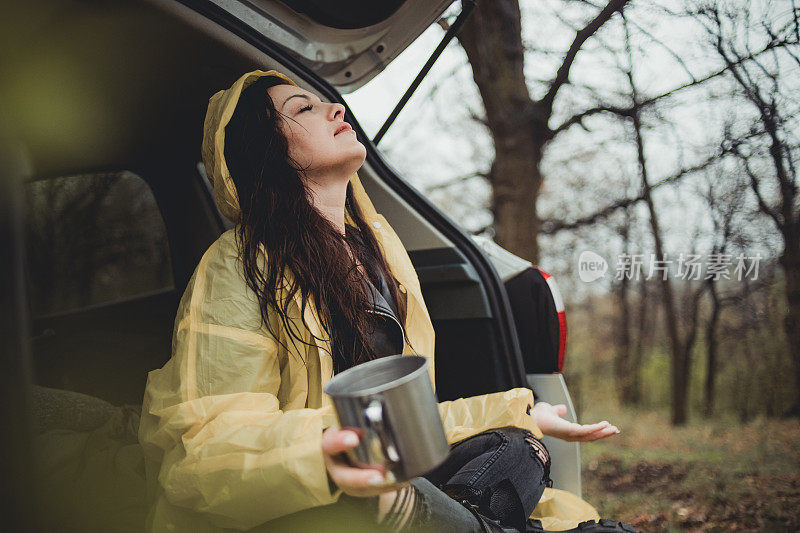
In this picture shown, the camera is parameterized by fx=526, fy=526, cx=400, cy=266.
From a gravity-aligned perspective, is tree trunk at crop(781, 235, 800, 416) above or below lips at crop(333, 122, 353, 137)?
below

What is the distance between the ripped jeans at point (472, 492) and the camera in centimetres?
102

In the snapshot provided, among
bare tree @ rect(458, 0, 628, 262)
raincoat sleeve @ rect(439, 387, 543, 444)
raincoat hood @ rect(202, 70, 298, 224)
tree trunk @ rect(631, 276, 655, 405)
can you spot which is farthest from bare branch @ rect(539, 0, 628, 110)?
raincoat sleeve @ rect(439, 387, 543, 444)

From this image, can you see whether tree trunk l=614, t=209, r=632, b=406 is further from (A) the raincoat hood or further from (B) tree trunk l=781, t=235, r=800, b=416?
(A) the raincoat hood

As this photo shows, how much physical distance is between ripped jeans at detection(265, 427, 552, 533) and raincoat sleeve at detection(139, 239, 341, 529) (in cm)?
14

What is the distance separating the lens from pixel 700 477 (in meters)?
2.81

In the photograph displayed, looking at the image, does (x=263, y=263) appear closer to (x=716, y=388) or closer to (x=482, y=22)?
(x=482, y=22)

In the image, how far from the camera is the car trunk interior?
57.4 inches

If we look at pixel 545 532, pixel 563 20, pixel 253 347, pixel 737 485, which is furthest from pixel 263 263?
pixel 737 485

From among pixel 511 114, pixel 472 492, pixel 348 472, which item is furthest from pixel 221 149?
pixel 511 114

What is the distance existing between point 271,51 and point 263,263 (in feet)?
2.57

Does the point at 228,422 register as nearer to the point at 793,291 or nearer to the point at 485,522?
the point at 485,522

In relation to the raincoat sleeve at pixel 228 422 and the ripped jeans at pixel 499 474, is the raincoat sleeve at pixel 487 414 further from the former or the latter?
the raincoat sleeve at pixel 228 422

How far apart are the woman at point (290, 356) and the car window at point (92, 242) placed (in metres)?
1.12

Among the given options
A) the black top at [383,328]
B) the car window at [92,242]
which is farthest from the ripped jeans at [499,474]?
the car window at [92,242]
